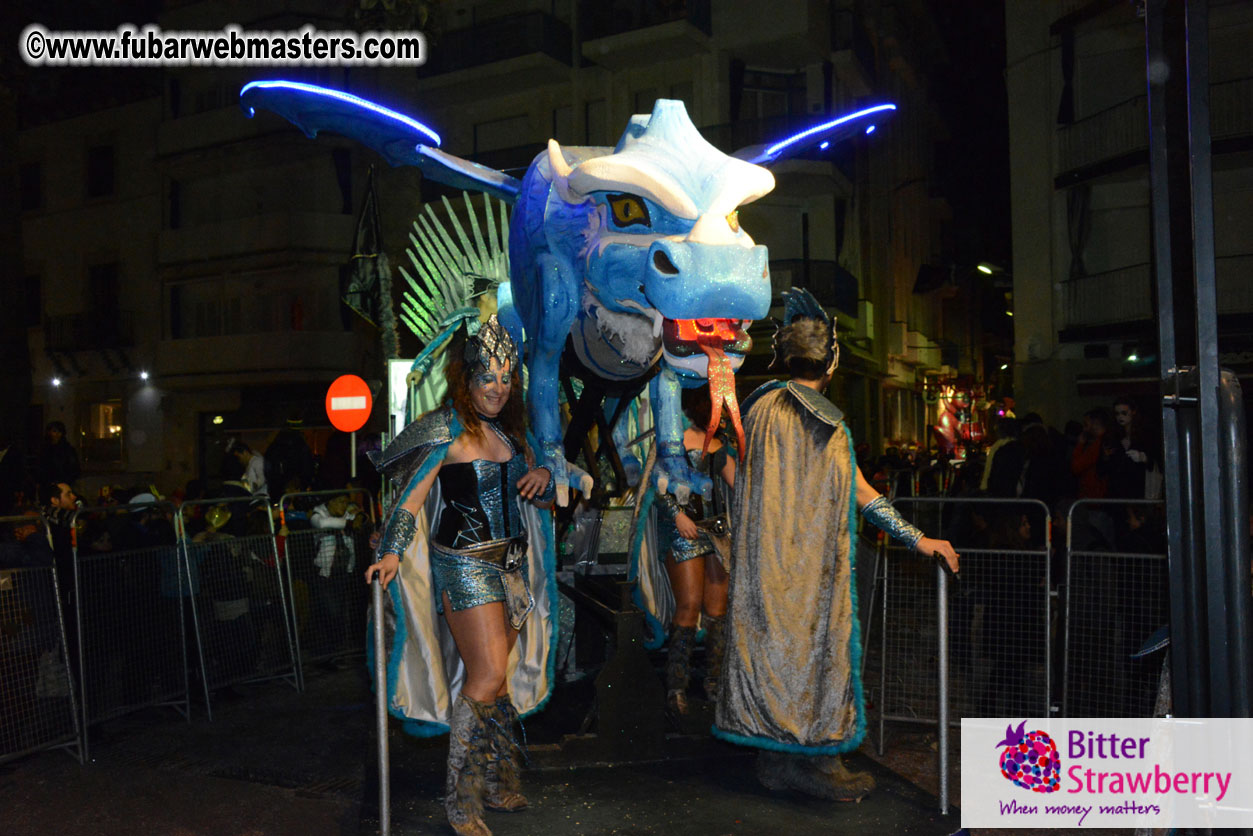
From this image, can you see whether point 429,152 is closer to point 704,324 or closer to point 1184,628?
point 704,324

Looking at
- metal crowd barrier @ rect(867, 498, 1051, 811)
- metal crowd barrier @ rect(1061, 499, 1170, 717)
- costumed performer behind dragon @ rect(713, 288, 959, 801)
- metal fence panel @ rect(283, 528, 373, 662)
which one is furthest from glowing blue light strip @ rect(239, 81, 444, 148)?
metal crowd barrier @ rect(1061, 499, 1170, 717)

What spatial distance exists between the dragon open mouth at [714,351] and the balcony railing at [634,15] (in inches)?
580

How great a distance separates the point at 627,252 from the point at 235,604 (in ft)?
12.2

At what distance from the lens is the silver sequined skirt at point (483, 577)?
A: 11.6 feet

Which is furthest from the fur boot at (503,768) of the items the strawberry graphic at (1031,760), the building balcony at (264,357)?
the building balcony at (264,357)

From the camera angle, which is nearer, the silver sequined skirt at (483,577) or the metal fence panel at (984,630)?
the silver sequined skirt at (483,577)

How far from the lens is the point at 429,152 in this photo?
4.50 meters

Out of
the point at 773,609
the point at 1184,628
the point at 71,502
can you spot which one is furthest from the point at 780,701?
the point at 71,502

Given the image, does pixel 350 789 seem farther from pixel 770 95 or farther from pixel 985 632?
pixel 770 95

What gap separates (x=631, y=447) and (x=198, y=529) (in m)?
3.77

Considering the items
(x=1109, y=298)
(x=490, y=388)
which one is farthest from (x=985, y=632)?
(x=1109, y=298)

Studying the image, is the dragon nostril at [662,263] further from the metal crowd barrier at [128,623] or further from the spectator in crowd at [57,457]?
the spectator in crowd at [57,457]

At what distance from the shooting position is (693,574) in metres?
4.71

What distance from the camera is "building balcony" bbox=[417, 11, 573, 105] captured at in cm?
1812
